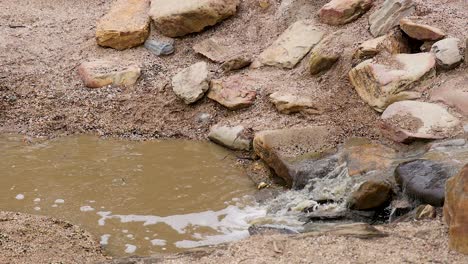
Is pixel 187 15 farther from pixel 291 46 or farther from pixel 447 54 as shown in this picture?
pixel 447 54

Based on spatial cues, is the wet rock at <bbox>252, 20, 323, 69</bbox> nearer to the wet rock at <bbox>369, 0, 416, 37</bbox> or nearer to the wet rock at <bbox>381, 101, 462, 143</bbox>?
the wet rock at <bbox>369, 0, 416, 37</bbox>

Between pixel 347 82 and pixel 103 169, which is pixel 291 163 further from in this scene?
pixel 103 169

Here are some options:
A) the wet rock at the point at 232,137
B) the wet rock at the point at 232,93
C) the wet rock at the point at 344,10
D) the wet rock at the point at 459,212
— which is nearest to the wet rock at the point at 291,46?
the wet rock at the point at 344,10

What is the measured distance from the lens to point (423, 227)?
3936 mm

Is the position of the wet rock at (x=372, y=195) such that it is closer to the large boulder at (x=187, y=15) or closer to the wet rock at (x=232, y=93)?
the wet rock at (x=232, y=93)

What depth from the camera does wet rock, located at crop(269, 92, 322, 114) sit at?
658 centimetres

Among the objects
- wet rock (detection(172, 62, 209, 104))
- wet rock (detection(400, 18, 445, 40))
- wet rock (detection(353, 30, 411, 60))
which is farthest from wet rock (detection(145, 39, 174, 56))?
wet rock (detection(400, 18, 445, 40))

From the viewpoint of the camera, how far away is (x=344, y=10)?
739 centimetres

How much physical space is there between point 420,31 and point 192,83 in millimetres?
2583

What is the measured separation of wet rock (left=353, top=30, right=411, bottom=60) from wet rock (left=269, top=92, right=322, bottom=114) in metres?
0.74

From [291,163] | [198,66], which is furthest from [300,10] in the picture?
[291,163]

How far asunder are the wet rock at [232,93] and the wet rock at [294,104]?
0.33 meters

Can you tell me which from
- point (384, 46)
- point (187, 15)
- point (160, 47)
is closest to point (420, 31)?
point (384, 46)

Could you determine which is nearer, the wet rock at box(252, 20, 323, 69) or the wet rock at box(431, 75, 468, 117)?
the wet rock at box(431, 75, 468, 117)
